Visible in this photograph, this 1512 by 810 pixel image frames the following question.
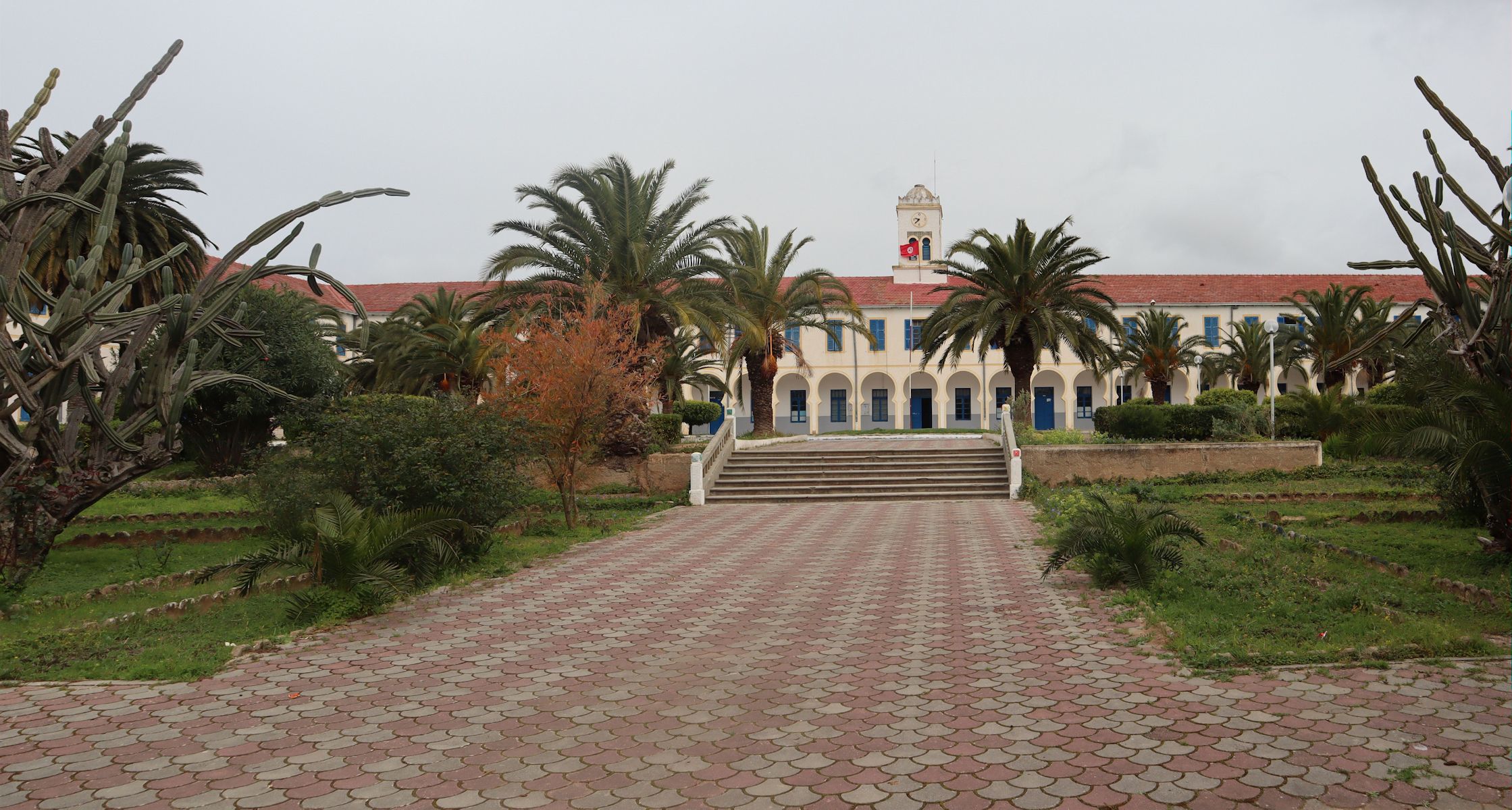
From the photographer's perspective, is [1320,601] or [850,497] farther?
[850,497]

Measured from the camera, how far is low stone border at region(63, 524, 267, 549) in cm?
1230

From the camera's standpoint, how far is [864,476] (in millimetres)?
22078

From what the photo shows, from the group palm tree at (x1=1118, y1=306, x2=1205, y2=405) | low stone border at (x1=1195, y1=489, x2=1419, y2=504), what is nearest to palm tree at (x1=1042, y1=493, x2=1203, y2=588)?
low stone border at (x1=1195, y1=489, x2=1419, y2=504)

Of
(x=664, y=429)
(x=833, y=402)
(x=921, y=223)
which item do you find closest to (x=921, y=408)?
(x=833, y=402)

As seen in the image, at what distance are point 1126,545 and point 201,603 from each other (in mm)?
7911

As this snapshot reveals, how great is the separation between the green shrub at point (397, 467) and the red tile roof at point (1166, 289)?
39.5 meters

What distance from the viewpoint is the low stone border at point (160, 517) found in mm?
15049

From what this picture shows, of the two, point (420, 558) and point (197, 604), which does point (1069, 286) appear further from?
point (197, 604)

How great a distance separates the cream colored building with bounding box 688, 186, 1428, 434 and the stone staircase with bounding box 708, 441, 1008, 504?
24.7 metres

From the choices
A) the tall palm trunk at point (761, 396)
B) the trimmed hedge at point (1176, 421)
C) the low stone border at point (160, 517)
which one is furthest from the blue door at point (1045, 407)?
the low stone border at point (160, 517)

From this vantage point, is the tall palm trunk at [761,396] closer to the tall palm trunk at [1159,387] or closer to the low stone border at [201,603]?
the tall palm trunk at [1159,387]

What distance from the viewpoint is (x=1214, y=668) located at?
5.82 m

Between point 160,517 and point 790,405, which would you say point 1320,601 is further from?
point 790,405

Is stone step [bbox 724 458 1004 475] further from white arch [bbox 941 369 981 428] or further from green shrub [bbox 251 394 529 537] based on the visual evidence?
white arch [bbox 941 369 981 428]
